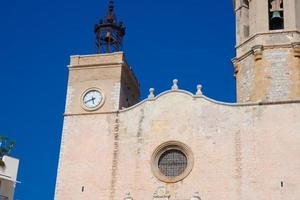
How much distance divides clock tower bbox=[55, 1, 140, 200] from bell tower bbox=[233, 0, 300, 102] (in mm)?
5783

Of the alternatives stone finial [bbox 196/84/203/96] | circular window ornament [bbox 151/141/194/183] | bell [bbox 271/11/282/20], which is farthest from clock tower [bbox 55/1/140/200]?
bell [bbox 271/11/282/20]

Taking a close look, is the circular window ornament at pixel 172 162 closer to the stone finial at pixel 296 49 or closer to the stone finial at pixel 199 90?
the stone finial at pixel 199 90

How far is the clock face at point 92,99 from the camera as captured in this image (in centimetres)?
2777

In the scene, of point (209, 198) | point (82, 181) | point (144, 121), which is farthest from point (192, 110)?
point (82, 181)

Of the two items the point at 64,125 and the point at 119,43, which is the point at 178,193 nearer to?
the point at 64,125

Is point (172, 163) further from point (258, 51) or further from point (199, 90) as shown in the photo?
point (258, 51)

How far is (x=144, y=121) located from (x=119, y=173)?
2.65 m

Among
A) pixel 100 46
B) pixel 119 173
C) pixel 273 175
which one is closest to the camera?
pixel 273 175

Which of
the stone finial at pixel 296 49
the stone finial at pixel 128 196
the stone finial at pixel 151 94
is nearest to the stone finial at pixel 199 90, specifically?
the stone finial at pixel 151 94

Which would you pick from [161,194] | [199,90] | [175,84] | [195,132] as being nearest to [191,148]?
[195,132]

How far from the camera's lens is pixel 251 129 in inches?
987

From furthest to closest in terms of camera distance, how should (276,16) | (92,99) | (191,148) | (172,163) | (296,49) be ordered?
1. (92,99)
2. (276,16)
3. (296,49)
4. (172,163)
5. (191,148)

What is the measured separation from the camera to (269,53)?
1053 inches

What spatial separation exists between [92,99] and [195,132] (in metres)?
5.38
